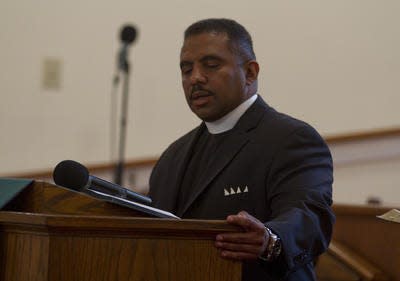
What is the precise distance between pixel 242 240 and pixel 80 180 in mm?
397

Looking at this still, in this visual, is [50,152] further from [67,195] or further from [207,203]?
[67,195]

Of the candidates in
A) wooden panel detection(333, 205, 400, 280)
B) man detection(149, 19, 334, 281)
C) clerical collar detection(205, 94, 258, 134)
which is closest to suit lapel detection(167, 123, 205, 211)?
man detection(149, 19, 334, 281)

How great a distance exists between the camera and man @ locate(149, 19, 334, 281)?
191cm

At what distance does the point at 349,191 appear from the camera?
4887 millimetres

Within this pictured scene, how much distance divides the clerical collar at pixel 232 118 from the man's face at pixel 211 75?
18 mm

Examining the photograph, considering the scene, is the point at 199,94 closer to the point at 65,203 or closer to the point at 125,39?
the point at 65,203

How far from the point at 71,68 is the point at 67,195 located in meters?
3.28

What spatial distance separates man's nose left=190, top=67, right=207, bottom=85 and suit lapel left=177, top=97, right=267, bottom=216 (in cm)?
18

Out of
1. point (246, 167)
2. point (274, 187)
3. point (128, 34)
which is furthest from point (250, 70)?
point (128, 34)

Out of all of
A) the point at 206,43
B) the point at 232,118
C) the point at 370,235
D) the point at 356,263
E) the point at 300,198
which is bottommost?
the point at 356,263

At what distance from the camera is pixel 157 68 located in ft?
16.6

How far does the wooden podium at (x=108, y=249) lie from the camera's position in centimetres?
160

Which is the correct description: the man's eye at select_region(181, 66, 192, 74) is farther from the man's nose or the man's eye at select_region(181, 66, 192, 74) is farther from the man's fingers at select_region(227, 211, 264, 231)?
the man's fingers at select_region(227, 211, 264, 231)

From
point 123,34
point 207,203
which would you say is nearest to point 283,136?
point 207,203
